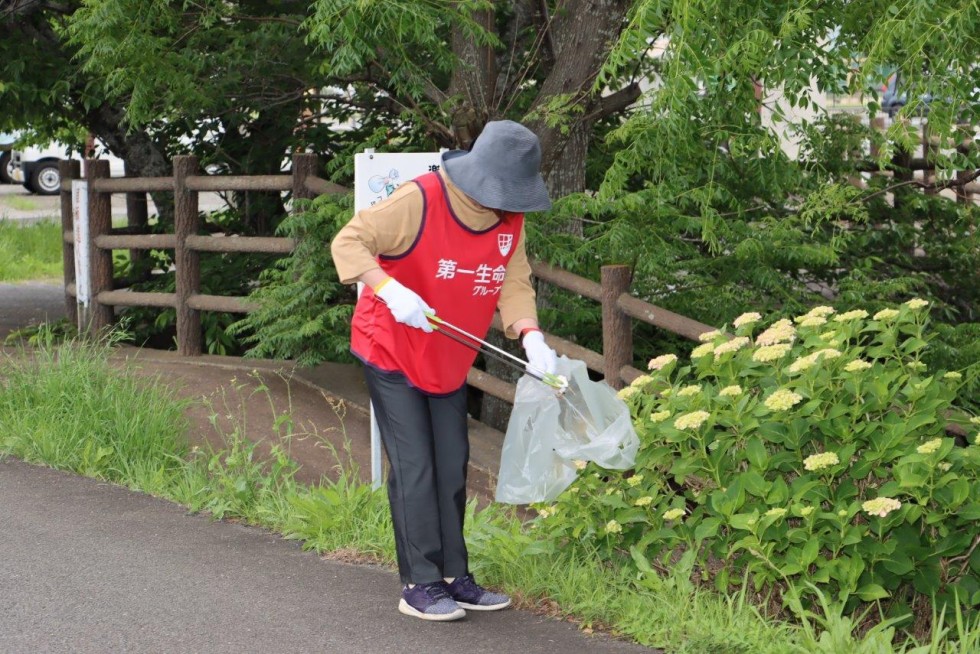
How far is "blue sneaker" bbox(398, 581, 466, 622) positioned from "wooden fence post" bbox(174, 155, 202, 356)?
5288 millimetres

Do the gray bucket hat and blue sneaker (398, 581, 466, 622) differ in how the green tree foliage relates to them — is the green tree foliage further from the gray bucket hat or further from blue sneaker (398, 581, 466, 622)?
blue sneaker (398, 581, 466, 622)

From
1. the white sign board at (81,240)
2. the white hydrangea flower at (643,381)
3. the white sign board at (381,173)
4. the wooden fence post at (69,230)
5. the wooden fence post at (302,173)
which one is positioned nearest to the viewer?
the white hydrangea flower at (643,381)

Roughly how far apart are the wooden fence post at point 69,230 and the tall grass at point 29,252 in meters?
4.59

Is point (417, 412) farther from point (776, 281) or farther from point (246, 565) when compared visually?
point (776, 281)

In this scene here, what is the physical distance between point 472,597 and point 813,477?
4.12ft

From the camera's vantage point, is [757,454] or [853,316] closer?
[757,454]

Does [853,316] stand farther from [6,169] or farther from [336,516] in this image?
[6,169]

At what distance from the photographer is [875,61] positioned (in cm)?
542

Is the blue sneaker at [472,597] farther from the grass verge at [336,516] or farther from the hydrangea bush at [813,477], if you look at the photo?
the hydrangea bush at [813,477]

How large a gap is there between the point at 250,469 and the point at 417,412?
192 centimetres

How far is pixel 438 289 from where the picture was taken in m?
4.37

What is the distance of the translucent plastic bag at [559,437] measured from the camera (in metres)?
4.44

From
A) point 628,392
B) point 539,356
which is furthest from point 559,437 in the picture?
point 628,392

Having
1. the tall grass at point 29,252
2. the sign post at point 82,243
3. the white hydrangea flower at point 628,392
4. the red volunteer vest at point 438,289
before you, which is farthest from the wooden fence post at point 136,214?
the red volunteer vest at point 438,289
